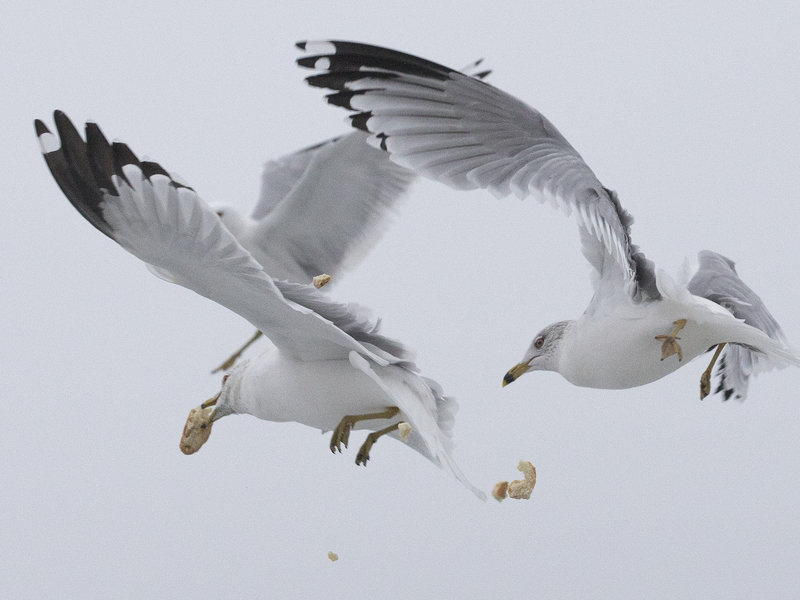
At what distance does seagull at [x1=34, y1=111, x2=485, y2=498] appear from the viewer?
131 cm

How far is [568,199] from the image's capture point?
1606 millimetres

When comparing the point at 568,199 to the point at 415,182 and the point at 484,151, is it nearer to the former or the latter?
the point at 484,151

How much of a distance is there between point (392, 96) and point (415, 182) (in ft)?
2.93

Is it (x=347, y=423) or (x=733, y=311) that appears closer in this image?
(x=347, y=423)

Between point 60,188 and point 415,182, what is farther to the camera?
point 415,182

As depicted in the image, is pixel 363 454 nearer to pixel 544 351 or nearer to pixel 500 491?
pixel 500 491

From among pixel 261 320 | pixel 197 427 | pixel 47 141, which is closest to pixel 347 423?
pixel 261 320

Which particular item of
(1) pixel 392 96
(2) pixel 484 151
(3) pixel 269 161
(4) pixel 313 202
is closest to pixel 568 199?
(2) pixel 484 151

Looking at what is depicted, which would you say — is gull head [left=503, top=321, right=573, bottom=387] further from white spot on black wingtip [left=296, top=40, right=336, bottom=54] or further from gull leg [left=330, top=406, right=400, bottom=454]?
white spot on black wingtip [left=296, top=40, right=336, bottom=54]

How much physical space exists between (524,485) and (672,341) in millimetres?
311

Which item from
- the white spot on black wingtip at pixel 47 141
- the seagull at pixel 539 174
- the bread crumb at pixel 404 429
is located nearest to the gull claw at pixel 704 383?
the seagull at pixel 539 174

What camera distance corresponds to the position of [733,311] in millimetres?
1943

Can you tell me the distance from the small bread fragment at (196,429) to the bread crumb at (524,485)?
0.52 meters

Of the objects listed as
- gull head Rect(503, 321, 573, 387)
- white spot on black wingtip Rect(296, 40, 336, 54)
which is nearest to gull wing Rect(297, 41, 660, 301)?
white spot on black wingtip Rect(296, 40, 336, 54)
